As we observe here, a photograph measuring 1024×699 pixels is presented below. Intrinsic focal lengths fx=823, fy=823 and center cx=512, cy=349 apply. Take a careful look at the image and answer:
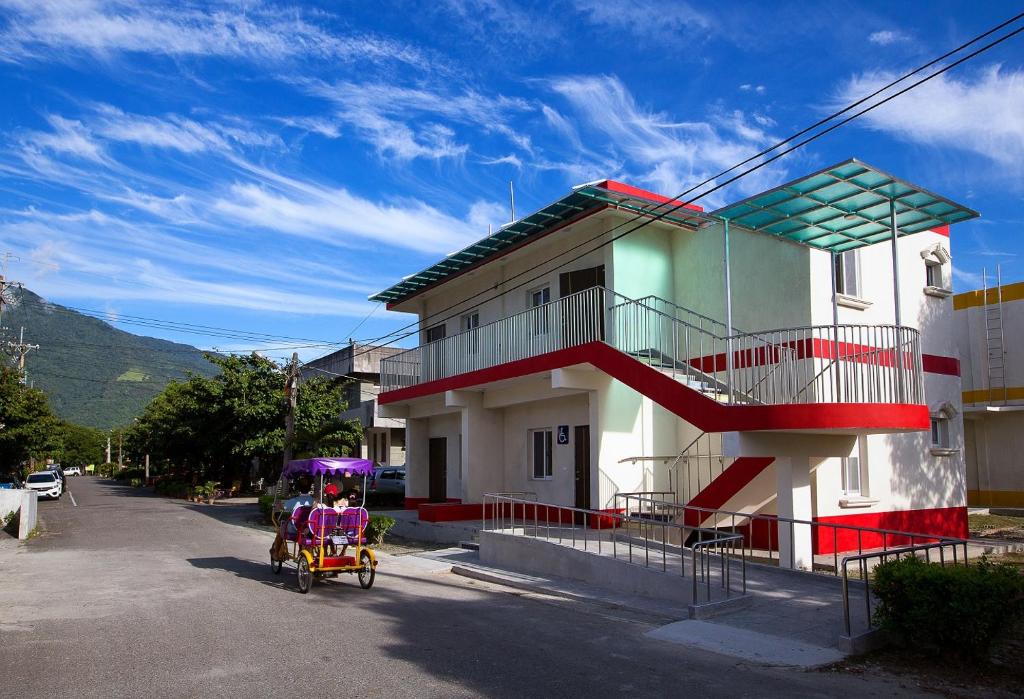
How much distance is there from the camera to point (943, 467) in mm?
17625

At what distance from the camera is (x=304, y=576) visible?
11680mm

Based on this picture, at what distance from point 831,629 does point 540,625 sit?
3.15 metres

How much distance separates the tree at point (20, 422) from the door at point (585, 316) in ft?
80.4

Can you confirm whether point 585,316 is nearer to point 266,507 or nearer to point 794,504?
point 794,504

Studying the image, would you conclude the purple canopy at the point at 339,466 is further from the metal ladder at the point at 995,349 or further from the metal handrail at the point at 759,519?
the metal ladder at the point at 995,349

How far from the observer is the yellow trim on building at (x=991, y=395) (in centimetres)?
2441

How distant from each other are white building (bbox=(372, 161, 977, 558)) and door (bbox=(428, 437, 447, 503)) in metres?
3.03

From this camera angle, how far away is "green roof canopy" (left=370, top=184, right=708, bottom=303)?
54.4 ft

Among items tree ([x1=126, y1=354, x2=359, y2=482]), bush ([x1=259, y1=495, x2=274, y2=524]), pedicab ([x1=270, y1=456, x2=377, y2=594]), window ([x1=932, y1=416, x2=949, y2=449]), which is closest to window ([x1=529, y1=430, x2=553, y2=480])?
pedicab ([x1=270, y1=456, x2=377, y2=594])

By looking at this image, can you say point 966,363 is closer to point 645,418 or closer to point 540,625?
point 645,418

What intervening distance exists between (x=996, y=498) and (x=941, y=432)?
875 cm

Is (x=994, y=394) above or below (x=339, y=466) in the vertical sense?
above

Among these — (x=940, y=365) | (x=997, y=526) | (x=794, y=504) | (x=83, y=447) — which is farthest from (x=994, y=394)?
(x=83, y=447)

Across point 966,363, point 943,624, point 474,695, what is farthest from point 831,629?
point 966,363
